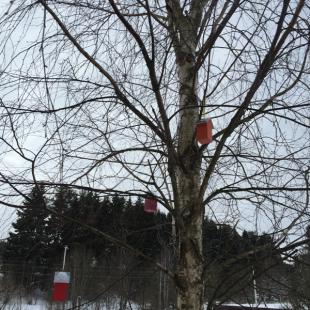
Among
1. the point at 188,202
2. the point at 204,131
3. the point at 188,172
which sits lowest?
the point at 188,202

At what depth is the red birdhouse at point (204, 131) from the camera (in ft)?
7.69

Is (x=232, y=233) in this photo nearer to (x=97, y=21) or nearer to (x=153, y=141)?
(x=153, y=141)

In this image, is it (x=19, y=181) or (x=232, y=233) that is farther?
(x=232, y=233)

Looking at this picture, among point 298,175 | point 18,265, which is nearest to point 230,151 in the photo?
point 298,175

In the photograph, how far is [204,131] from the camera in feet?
7.76

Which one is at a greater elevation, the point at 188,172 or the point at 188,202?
the point at 188,172

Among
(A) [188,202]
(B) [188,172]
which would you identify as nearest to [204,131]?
(B) [188,172]

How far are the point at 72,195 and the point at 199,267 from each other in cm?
87

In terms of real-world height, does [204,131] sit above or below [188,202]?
above

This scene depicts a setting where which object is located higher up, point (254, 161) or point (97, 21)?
point (97, 21)

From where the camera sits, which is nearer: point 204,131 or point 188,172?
point 204,131

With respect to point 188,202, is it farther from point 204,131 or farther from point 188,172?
point 204,131

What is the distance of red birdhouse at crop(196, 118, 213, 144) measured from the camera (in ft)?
7.69

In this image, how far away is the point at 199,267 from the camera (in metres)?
2.32
